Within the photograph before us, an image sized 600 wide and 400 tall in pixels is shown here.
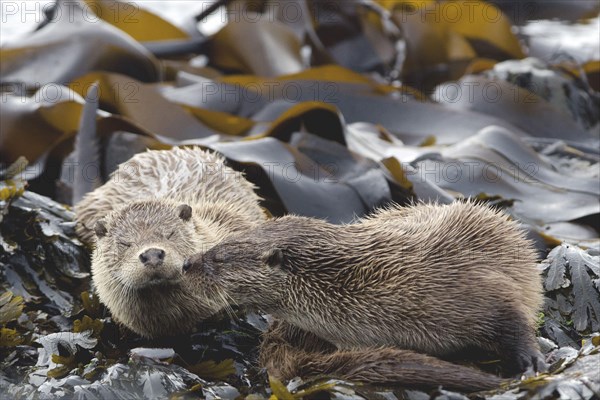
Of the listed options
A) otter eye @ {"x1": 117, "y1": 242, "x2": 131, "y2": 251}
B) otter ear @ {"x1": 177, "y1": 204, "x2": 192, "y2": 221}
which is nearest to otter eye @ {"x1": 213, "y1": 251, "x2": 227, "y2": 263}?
otter eye @ {"x1": 117, "y1": 242, "x2": 131, "y2": 251}

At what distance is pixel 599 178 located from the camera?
5.99 metres

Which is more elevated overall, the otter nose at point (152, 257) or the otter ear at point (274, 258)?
the otter ear at point (274, 258)

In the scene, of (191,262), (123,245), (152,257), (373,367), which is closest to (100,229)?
(123,245)

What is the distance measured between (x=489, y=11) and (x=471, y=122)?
2.25 metres

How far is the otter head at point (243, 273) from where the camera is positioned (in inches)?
141

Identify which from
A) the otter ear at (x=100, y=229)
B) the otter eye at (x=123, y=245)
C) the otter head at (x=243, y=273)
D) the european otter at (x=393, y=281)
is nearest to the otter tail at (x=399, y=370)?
the european otter at (x=393, y=281)

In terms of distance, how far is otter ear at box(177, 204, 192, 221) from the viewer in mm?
4457

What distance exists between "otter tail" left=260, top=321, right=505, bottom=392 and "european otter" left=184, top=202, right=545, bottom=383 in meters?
0.10

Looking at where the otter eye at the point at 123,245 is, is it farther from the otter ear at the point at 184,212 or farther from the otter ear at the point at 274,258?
the otter ear at the point at 274,258

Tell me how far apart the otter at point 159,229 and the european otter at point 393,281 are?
285 mm

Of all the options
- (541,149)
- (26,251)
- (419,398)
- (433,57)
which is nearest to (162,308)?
(26,251)

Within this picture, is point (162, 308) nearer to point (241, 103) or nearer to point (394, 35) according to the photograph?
point (241, 103)

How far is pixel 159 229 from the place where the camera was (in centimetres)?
428

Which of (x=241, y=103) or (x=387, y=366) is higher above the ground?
(x=387, y=366)
